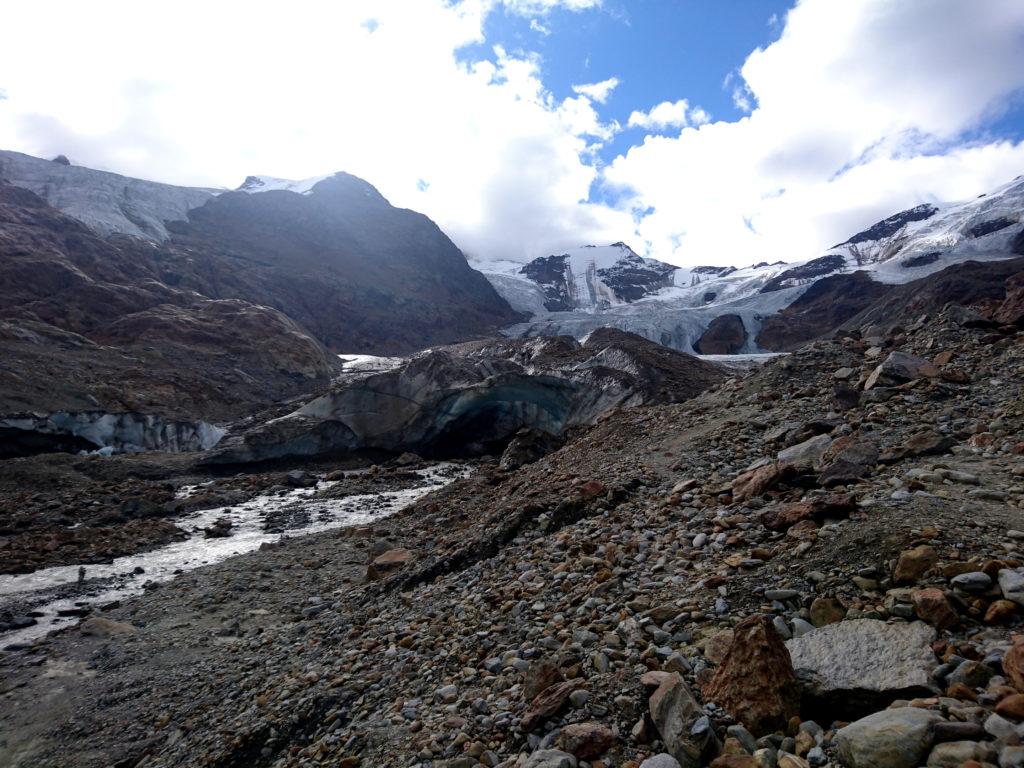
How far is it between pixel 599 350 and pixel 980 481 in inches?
957

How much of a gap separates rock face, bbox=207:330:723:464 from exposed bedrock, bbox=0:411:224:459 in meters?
4.86

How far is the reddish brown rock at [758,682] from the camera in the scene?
118 inches

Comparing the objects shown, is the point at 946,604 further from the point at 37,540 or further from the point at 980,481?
the point at 37,540

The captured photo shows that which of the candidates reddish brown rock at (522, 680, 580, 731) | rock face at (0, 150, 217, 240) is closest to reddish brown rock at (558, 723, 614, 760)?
reddish brown rock at (522, 680, 580, 731)

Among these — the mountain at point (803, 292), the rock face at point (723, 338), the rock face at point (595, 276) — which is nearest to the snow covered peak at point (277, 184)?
the mountain at point (803, 292)

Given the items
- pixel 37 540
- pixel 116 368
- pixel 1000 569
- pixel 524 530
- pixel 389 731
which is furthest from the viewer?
pixel 116 368

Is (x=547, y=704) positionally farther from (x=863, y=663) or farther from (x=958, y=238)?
(x=958, y=238)

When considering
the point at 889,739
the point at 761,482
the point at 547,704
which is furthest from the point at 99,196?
the point at 889,739

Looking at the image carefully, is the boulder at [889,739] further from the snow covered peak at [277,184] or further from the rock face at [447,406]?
the snow covered peak at [277,184]

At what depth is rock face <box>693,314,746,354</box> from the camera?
267ft

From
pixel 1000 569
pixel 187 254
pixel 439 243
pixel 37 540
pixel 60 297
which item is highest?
pixel 439 243

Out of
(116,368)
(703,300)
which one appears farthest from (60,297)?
(703,300)

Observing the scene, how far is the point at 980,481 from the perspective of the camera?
4.91 meters

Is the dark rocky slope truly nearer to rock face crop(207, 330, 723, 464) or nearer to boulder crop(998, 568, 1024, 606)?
rock face crop(207, 330, 723, 464)
